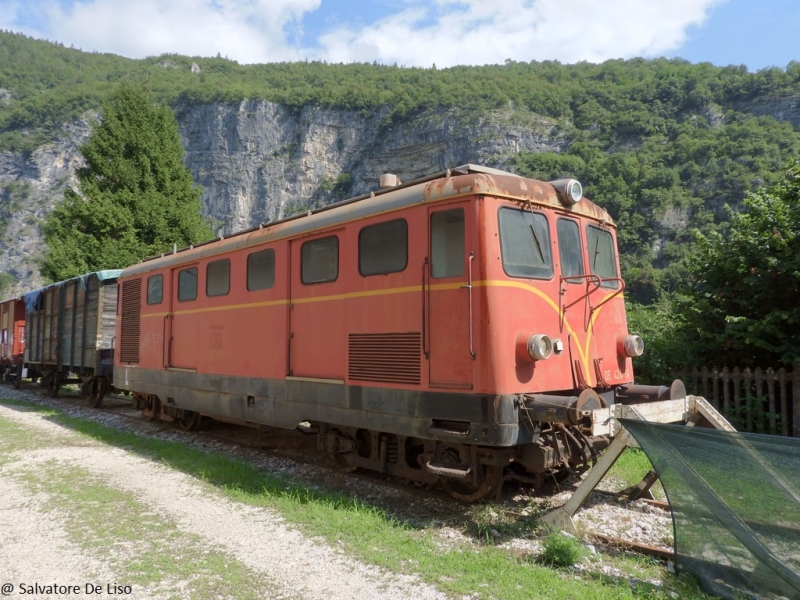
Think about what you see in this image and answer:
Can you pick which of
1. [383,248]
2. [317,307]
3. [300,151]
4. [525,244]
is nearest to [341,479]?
[317,307]

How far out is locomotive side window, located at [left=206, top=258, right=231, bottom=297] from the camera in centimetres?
917

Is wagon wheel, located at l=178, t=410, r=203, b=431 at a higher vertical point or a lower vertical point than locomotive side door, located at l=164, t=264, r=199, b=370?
lower

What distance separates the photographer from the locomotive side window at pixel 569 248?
625 centimetres

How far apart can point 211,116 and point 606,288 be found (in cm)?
12528

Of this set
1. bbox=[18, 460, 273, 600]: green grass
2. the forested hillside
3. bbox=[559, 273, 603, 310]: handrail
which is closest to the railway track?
bbox=[18, 460, 273, 600]: green grass

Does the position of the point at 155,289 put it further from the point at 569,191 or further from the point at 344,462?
the point at 569,191

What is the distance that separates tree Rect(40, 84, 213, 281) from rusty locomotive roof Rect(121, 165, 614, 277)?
18539 millimetres

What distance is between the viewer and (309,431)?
811 cm

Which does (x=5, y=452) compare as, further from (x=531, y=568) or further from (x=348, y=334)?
(x=531, y=568)

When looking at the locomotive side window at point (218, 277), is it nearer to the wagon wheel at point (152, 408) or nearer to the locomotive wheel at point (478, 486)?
the wagon wheel at point (152, 408)

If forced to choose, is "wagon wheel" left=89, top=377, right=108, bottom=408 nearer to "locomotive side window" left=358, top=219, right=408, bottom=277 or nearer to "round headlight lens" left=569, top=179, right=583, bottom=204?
"locomotive side window" left=358, top=219, right=408, bottom=277

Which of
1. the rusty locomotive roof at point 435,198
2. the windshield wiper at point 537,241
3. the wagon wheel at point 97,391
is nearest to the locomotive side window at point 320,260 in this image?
the rusty locomotive roof at point 435,198

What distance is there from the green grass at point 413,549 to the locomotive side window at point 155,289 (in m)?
4.52

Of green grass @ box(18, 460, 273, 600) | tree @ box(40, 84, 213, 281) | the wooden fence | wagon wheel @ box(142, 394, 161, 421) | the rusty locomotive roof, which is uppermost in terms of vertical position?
tree @ box(40, 84, 213, 281)
